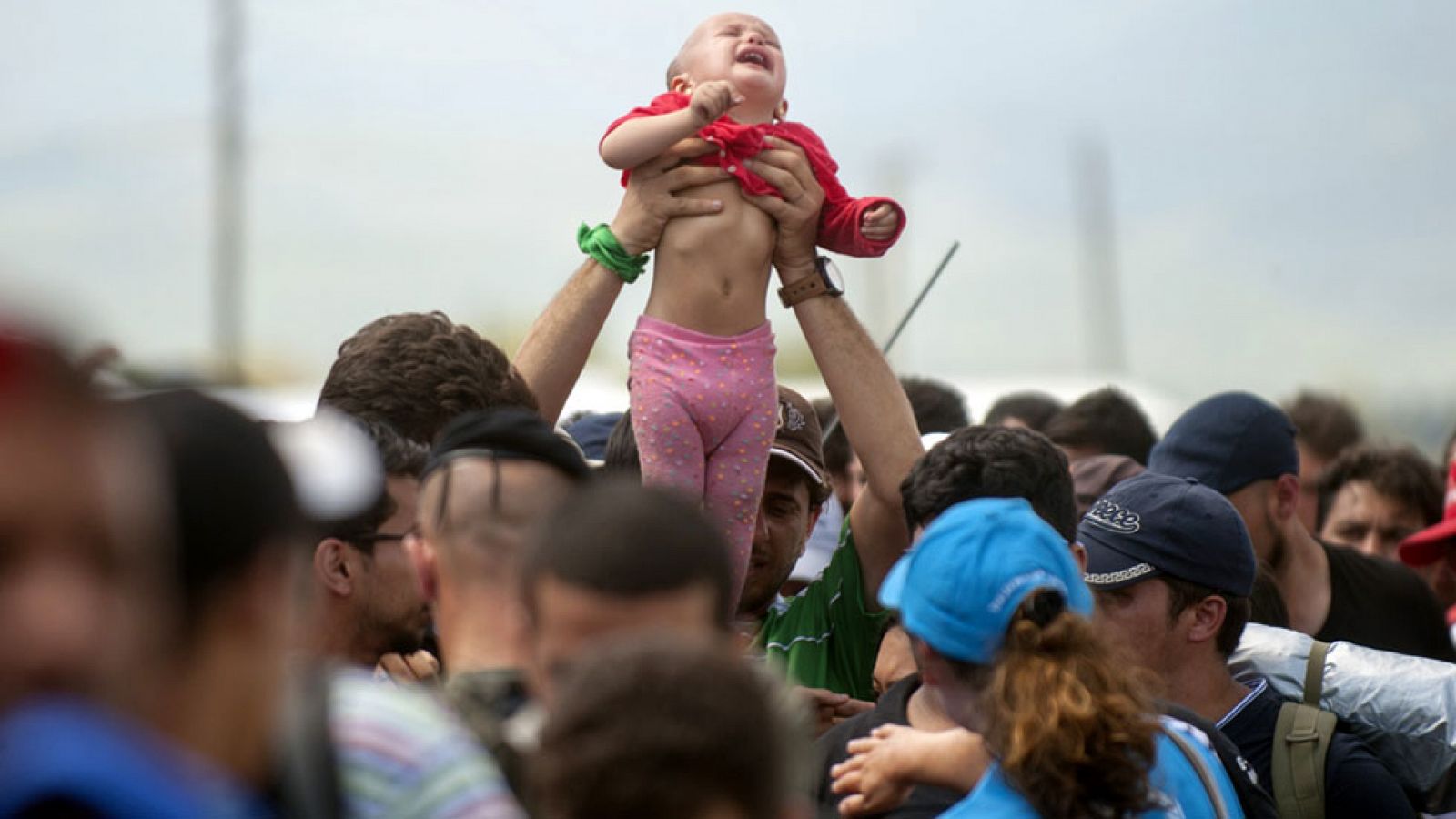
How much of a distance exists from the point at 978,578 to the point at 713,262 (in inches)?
56.1

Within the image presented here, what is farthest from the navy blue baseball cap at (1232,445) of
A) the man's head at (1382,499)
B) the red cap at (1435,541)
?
the man's head at (1382,499)

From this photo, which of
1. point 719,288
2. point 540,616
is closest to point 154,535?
point 540,616

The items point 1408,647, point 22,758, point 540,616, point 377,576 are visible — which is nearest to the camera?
point 22,758

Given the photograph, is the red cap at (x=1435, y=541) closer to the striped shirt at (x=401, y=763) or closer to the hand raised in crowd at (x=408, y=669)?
the hand raised in crowd at (x=408, y=669)

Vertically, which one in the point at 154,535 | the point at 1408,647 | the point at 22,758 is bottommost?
the point at 1408,647

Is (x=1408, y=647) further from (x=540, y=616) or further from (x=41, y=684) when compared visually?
(x=41, y=684)

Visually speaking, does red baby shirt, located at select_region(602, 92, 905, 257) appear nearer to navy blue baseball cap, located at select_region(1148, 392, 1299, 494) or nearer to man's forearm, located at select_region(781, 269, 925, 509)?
man's forearm, located at select_region(781, 269, 925, 509)

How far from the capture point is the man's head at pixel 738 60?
4.00m

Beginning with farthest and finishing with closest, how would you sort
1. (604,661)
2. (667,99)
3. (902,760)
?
(667,99)
(902,760)
(604,661)

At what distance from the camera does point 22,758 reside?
1273mm

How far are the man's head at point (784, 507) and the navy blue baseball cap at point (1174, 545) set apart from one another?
2.66 feet

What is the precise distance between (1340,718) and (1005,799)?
1.65 meters

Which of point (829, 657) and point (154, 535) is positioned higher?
point (154, 535)

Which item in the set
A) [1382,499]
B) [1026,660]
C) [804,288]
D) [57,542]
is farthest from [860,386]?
[1382,499]
